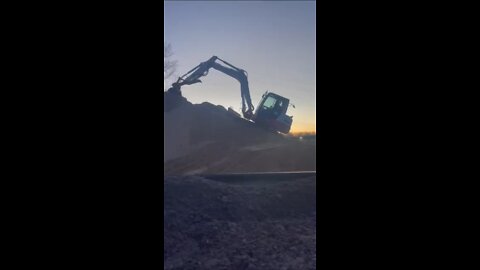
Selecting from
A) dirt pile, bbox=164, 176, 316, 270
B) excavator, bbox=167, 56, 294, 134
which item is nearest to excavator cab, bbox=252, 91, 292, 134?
excavator, bbox=167, 56, 294, 134

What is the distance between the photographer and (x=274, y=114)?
507 inches

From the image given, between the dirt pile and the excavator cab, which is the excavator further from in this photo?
the dirt pile

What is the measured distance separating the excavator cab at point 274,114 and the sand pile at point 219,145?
32cm

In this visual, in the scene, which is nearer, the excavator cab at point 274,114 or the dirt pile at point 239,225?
the dirt pile at point 239,225

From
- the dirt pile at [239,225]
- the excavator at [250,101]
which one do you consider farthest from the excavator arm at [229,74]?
the dirt pile at [239,225]

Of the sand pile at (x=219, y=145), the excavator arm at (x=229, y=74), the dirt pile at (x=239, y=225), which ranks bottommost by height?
the dirt pile at (x=239, y=225)

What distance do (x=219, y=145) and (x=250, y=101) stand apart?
2.38 metres

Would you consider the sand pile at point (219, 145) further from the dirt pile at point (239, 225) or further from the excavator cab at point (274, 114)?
the dirt pile at point (239, 225)

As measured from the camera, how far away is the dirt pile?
4.54 m

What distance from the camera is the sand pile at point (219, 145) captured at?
428 inches
